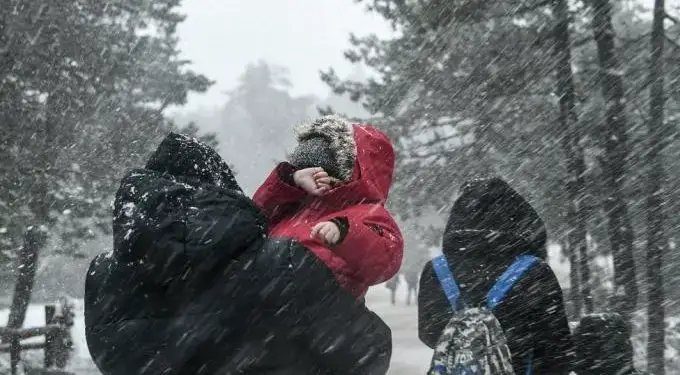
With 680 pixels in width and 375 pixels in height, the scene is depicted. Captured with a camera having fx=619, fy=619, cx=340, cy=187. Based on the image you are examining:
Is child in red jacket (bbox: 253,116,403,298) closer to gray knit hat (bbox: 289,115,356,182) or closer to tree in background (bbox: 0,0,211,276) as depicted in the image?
gray knit hat (bbox: 289,115,356,182)

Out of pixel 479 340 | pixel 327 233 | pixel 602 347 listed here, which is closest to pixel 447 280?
pixel 479 340

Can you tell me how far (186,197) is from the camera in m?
1.59

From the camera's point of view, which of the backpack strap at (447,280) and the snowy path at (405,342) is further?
the snowy path at (405,342)

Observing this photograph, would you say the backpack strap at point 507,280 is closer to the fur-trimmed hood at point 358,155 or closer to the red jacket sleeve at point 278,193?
the fur-trimmed hood at point 358,155

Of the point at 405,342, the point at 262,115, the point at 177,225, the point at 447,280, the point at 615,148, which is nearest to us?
the point at 177,225

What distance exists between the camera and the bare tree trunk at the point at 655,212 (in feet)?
25.1

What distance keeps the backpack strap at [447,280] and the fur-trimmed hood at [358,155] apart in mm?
754

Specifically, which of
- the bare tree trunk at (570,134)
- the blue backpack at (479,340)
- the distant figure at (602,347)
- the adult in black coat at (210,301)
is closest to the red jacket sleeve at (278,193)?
the adult in black coat at (210,301)

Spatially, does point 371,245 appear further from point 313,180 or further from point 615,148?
point 615,148

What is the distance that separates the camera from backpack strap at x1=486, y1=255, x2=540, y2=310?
8.05ft

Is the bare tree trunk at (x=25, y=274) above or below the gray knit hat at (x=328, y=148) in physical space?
above

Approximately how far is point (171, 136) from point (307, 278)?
57 cm

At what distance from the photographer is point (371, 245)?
1.79 meters

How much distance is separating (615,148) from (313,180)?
290 inches
